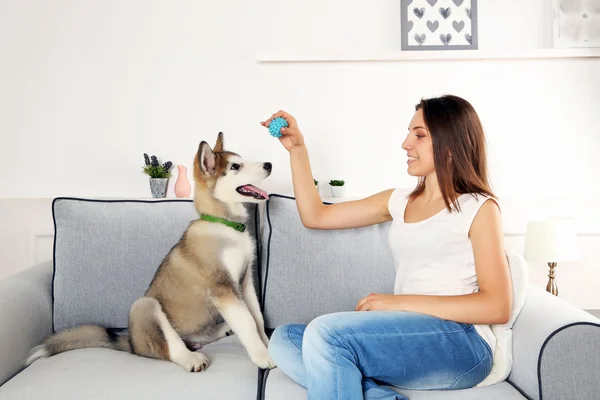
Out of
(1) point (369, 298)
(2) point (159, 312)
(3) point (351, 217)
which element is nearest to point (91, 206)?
(2) point (159, 312)

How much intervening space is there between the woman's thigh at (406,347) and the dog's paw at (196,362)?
35cm

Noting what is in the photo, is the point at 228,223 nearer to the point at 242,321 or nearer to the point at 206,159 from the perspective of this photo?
the point at 206,159

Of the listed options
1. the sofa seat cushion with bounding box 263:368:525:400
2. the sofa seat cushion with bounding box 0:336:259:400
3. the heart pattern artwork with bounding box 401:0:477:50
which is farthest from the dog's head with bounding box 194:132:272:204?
the heart pattern artwork with bounding box 401:0:477:50

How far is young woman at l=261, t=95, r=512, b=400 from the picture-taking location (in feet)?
4.52

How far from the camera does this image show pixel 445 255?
5.10 ft

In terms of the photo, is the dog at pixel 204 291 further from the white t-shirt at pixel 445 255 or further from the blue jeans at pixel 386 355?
the white t-shirt at pixel 445 255

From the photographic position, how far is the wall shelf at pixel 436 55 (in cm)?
258

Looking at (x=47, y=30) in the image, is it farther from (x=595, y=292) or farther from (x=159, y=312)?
(x=595, y=292)

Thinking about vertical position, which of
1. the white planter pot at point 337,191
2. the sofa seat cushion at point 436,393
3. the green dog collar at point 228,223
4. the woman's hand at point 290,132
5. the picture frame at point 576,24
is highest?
the picture frame at point 576,24

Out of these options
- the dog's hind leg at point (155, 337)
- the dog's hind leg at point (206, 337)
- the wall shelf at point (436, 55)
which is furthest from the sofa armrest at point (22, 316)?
the wall shelf at point (436, 55)

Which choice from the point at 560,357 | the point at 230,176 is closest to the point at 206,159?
the point at 230,176

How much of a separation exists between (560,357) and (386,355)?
42 centimetres

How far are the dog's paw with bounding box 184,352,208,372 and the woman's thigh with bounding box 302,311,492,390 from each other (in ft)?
1.15

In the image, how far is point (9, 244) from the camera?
2629 millimetres
